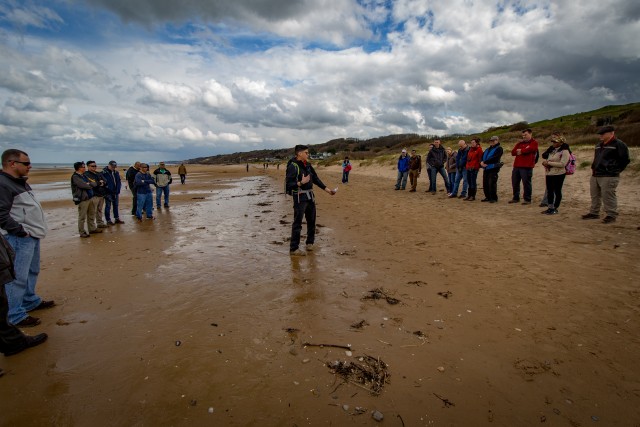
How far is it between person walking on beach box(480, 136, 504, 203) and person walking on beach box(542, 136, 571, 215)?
1.82 meters

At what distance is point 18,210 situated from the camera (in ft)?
13.1

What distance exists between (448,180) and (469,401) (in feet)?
43.7

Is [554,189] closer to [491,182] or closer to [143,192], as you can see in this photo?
[491,182]

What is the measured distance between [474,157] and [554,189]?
129 inches

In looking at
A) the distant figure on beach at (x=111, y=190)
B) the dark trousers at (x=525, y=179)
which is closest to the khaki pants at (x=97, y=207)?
the distant figure on beach at (x=111, y=190)

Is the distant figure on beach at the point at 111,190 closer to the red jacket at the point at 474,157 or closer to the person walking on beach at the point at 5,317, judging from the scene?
the person walking on beach at the point at 5,317

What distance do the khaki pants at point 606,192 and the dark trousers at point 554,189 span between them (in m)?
0.94

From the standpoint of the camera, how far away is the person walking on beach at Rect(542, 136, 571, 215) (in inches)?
354

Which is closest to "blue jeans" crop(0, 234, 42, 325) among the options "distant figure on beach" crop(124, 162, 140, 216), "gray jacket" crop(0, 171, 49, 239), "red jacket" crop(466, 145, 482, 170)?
"gray jacket" crop(0, 171, 49, 239)

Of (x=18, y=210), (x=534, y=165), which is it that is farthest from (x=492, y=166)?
(x=18, y=210)

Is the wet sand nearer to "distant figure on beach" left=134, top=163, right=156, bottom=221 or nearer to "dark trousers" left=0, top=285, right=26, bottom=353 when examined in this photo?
"dark trousers" left=0, top=285, right=26, bottom=353

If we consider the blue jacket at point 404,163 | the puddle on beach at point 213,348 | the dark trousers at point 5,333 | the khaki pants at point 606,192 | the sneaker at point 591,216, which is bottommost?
the puddle on beach at point 213,348

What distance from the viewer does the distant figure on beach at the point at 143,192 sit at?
11781 mm

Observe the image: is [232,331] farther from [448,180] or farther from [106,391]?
[448,180]
